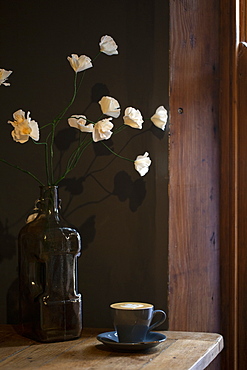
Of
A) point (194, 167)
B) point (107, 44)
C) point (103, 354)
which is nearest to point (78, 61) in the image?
point (107, 44)

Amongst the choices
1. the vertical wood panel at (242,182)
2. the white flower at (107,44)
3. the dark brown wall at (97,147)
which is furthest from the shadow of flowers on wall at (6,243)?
the vertical wood panel at (242,182)

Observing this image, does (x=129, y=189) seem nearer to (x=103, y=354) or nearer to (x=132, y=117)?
(x=132, y=117)

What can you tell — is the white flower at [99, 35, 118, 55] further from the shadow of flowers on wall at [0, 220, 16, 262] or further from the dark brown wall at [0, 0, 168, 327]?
the shadow of flowers on wall at [0, 220, 16, 262]

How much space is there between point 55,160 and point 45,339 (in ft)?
1.71

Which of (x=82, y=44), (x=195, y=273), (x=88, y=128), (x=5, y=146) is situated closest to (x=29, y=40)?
(x=82, y=44)

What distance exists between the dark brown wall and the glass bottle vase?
19 centimetres

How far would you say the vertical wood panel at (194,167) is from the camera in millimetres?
1560

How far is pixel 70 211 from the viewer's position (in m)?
1.61

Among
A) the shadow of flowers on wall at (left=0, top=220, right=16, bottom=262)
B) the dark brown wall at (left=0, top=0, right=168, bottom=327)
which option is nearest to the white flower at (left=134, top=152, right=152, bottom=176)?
the dark brown wall at (left=0, top=0, right=168, bottom=327)

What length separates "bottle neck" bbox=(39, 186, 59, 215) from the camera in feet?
4.63

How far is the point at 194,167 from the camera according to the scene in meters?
1.65

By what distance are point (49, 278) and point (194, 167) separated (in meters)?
0.56

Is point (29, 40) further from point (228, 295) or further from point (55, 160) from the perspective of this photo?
point (228, 295)

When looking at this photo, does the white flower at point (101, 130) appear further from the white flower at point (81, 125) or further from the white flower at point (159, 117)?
the white flower at point (159, 117)
